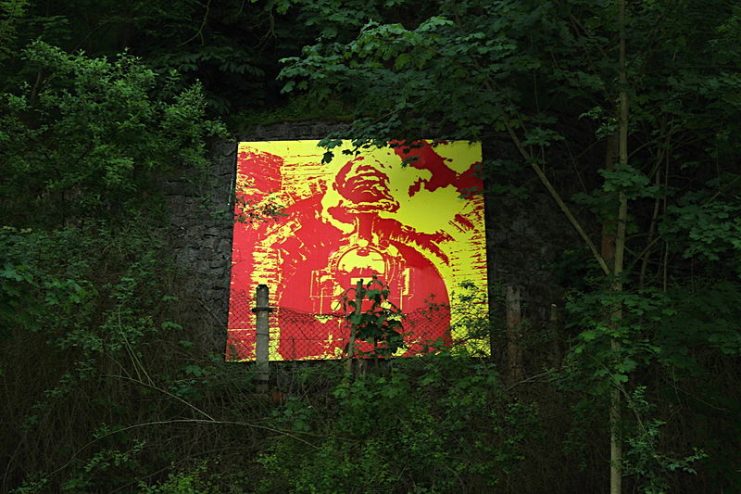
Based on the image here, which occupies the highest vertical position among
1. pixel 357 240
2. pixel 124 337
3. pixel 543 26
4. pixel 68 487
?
pixel 543 26

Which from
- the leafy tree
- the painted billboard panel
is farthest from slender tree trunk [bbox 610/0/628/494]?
the painted billboard panel

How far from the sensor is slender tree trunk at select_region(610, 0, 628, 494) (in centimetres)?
659

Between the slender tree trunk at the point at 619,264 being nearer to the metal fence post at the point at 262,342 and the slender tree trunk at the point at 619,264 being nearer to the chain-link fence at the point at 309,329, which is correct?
the chain-link fence at the point at 309,329

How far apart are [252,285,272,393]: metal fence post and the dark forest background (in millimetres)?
151

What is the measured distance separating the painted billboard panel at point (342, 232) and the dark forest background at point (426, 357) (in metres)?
1.10

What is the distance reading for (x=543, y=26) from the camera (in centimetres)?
752

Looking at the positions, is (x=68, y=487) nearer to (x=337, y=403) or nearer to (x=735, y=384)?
(x=337, y=403)

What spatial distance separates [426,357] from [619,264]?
175 cm

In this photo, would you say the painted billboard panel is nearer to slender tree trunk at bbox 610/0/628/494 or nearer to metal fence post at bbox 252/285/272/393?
metal fence post at bbox 252/285/272/393

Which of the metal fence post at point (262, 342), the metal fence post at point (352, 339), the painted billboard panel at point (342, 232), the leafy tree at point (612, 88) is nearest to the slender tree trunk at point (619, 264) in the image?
the leafy tree at point (612, 88)

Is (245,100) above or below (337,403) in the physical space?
above

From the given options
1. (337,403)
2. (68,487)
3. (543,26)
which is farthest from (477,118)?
(68,487)

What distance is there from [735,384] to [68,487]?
18.0ft

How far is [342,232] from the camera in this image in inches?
423
